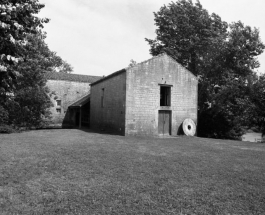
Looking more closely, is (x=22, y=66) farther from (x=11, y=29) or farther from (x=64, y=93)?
(x=11, y=29)

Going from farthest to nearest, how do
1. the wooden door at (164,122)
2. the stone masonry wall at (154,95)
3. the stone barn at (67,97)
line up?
the stone barn at (67,97) < the wooden door at (164,122) < the stone masonry wall at (154,95)

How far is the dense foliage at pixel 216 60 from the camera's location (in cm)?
2270

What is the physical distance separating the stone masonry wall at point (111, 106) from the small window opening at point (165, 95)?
4.16 meters

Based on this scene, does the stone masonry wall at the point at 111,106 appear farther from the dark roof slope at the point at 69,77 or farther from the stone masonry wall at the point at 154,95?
the dark roof slope at the point at 69,77

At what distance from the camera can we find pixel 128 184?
6227 millimetres

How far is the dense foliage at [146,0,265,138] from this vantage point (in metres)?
22.7

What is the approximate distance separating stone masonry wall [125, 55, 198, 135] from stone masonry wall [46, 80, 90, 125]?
17.1 meters

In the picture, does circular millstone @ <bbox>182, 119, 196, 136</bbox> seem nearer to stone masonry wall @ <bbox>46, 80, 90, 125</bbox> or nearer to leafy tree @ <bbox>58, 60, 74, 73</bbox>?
stone masonry wall @ <bbox>46, 80, 90, 125</bbox>

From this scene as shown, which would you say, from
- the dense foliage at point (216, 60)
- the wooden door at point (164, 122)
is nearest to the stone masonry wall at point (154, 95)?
the wooden door at point (164, 122)

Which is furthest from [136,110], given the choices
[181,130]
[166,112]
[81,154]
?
[81,154]

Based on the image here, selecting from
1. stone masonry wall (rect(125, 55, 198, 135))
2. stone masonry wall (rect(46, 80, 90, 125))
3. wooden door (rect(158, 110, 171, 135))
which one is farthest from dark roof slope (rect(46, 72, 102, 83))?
wooden door (rect(158, 110, 171, 135))

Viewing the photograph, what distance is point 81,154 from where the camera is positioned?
10.0 metres

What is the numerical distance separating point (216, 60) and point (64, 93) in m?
21.3

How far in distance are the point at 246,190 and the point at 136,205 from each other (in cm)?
306
